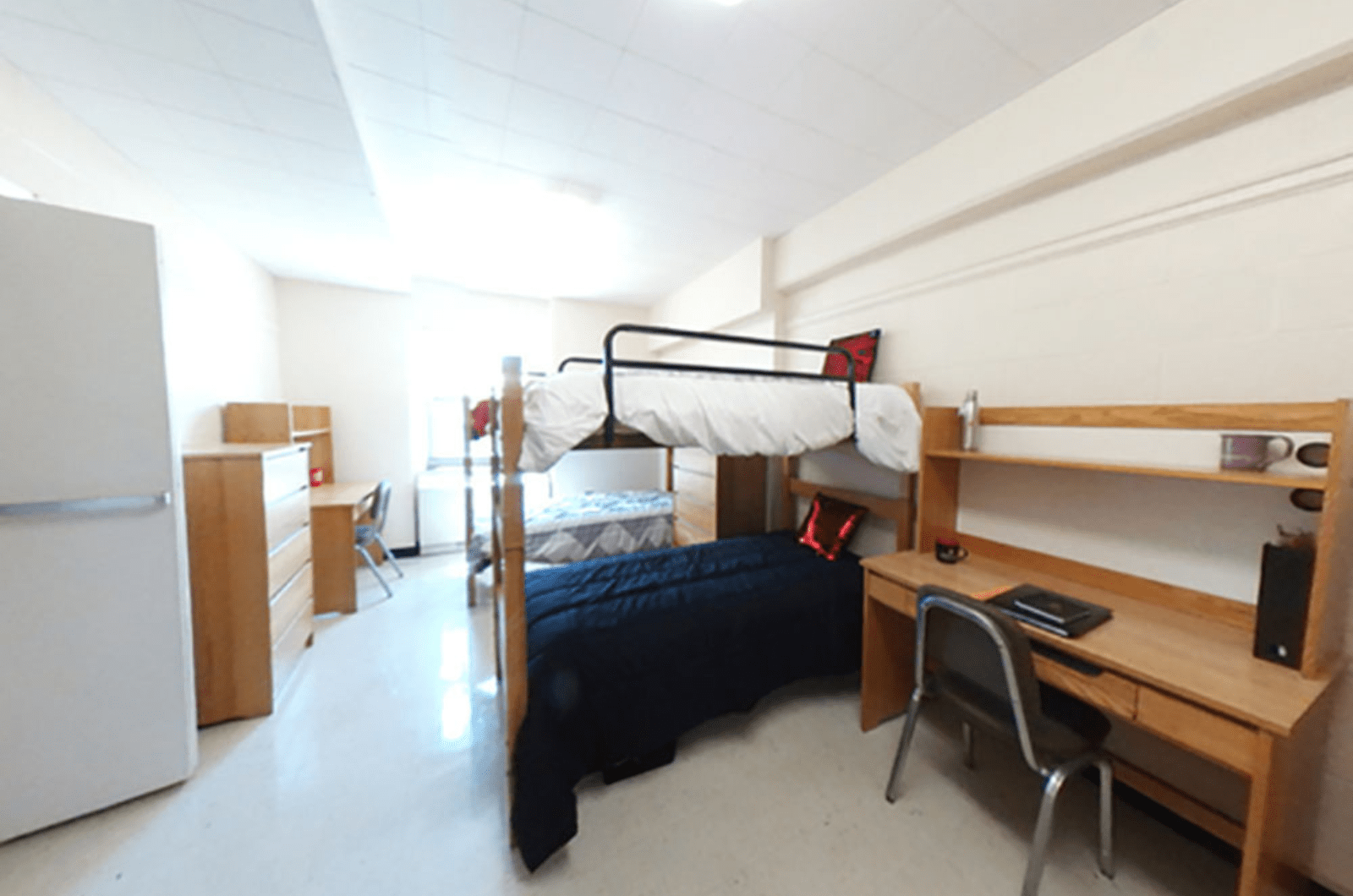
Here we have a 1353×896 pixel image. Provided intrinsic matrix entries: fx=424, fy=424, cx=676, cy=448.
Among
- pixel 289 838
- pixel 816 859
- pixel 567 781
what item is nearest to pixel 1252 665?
pixel 816 859

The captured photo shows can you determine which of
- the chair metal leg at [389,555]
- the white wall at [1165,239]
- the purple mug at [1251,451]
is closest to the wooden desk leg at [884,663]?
the white wall at [1165,239]

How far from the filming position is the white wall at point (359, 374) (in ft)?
12.5

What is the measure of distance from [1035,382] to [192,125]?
152 inches

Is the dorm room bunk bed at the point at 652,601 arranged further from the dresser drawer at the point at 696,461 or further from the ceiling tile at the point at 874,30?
the ceiling tile at the point at 874,30

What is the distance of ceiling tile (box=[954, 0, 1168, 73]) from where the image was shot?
1.39 meters

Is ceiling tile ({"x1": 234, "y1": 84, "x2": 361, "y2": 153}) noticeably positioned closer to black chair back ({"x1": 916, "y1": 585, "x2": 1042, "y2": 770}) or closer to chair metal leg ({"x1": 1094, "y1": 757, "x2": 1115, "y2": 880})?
black chair back ({"x1": 916, "y1": 585, "x2": 1042, "y2": 770})

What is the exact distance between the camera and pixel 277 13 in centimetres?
132

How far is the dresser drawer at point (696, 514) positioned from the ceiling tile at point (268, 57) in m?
2.86

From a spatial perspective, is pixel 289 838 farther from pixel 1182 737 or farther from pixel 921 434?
pixel 921 434

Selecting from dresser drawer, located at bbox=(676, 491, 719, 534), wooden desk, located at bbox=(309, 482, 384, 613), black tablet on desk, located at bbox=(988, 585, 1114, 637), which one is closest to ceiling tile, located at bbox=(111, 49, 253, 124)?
wooden desk, located at bbox=(309, 482, 384, 613)

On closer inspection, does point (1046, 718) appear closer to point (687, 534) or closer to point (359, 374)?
point (687, 534)

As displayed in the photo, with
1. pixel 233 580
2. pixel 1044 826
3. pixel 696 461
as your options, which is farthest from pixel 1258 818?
pixel 233 580

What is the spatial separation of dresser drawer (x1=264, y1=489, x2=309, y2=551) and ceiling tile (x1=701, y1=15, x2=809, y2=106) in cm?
282

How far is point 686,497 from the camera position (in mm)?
3510
